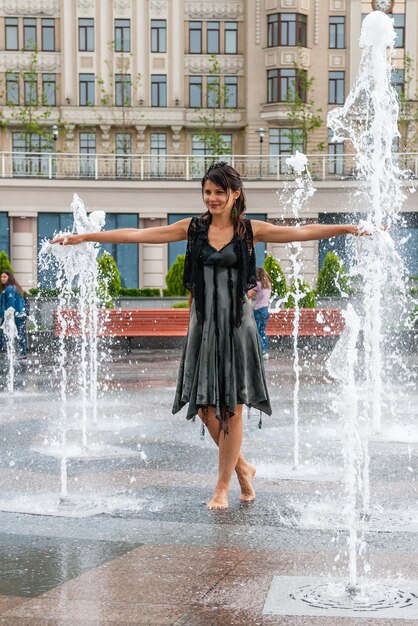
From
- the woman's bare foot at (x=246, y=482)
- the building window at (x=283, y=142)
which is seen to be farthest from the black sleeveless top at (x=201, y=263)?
the building window at (x=283, y=142)

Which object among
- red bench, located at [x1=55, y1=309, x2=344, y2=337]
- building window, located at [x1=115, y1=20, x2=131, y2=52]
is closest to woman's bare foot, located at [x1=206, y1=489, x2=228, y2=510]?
red bench, located at [x1=55, y1=309, x2=344, y2=337]

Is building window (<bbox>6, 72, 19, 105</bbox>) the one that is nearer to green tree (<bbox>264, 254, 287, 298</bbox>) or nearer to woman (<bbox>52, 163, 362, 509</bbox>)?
green tree (<bbox>264, 254, 287, 298</bbox>)

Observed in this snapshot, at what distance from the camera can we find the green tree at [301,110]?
50094 millimetres

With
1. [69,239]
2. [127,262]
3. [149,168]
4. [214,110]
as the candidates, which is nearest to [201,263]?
[69,239]

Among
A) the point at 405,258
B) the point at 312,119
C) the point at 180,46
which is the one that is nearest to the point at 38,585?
the point at 405,258

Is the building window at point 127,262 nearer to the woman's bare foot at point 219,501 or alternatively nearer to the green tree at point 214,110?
the green tree at point 214,110

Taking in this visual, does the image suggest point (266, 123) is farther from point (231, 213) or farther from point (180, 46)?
point (231, 213)

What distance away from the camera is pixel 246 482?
6785mm

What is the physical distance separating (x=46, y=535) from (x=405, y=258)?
4013 cm

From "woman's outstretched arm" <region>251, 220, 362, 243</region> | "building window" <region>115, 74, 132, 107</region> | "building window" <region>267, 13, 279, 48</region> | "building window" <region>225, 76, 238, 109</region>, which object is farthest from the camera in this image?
"building window" <region>225, 76, 238, 109</region>

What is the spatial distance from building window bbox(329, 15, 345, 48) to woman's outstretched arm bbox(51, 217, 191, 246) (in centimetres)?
4786

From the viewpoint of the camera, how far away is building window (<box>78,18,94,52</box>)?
52312 millimetres

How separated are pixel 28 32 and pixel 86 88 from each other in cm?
344

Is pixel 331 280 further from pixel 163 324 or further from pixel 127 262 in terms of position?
pixel 127 262
